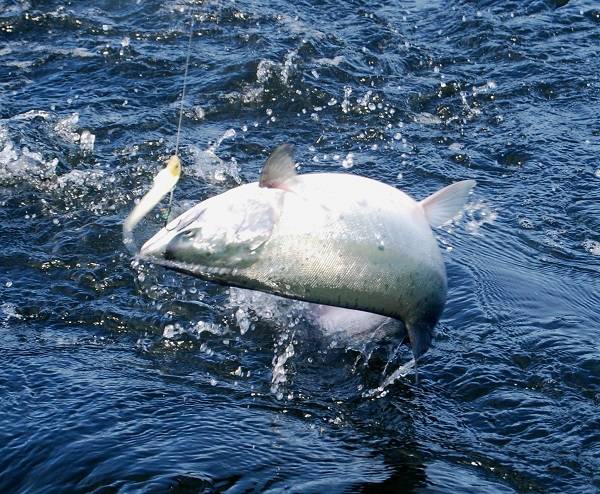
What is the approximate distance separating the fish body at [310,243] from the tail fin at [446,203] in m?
0.12

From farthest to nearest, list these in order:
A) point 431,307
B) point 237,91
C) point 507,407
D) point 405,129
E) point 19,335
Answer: point 237,91
point 405,129
point 19,335
point 507,407
point 431,307

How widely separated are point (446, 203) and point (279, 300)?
5.94ft

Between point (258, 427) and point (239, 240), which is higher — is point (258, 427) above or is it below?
below

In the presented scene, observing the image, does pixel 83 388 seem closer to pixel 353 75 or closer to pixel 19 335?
pixel 19 335

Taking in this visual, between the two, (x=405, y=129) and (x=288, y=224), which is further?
(x=405, y=129)

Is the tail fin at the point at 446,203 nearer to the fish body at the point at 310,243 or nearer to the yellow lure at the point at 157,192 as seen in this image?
the fish body at the point at 310,243

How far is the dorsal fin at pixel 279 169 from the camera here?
449 centimetres

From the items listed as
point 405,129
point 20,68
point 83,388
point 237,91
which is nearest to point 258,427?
point 83,388

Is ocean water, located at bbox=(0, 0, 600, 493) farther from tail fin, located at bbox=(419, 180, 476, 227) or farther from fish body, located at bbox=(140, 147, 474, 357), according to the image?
tail fin, located at bbox=(419, 180, 476, 227)

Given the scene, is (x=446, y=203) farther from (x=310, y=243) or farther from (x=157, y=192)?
(x=157, y=192)

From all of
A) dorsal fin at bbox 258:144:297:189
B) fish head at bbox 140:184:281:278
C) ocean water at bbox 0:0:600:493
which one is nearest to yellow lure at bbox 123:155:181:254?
fish head at bbox 140:184:281:278

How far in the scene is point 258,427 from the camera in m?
5.11

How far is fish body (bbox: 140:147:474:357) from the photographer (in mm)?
4430

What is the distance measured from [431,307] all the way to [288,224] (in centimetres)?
84
